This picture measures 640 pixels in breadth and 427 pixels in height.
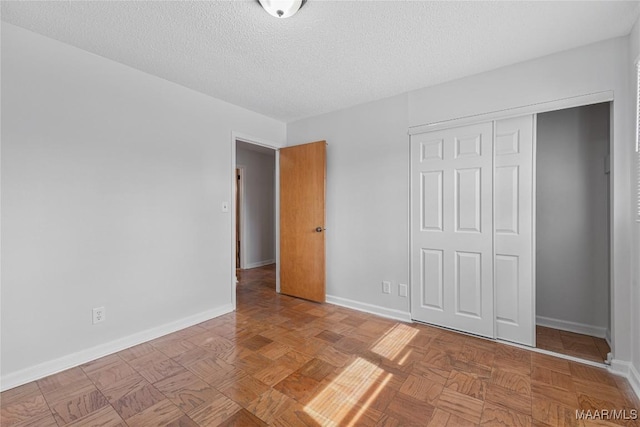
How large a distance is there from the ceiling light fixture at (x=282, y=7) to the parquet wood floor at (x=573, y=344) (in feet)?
10.7

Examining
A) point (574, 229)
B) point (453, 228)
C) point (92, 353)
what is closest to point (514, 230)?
point (453, 228)

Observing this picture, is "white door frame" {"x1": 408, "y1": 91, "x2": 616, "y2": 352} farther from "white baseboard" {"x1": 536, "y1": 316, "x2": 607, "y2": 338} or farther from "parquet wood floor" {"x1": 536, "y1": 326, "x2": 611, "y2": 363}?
"white baseboard" {"x1": 536, "y1": 316, "x2": 607, "y2": 338}

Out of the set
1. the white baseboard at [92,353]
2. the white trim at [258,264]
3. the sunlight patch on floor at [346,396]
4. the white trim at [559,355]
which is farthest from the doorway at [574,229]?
the white trim at [258,264]

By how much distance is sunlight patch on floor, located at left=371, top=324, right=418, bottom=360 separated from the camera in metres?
2.40

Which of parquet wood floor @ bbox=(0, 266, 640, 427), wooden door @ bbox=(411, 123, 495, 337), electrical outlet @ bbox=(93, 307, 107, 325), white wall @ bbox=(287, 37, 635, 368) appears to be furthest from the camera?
wooden door @ bbox=(411, 123, 495, 337)

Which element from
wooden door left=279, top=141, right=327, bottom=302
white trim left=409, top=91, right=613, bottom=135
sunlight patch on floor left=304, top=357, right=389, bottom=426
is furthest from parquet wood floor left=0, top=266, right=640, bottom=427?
white trim left=409, top=91, right=613, bottom=135

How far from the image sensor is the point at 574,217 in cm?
278

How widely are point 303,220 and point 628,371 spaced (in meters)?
3.15

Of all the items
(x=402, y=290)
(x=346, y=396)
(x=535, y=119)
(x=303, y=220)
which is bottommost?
(x=346, y=396)

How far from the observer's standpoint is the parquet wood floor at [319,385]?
1.65 m

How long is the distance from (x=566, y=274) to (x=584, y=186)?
34.5 inches

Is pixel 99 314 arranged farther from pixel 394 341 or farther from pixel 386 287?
pixel 386 287

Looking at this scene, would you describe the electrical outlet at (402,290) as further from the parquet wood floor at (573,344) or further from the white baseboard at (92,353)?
the white baseboard at (92,353)

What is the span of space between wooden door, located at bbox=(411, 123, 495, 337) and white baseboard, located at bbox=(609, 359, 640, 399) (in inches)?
30.5
